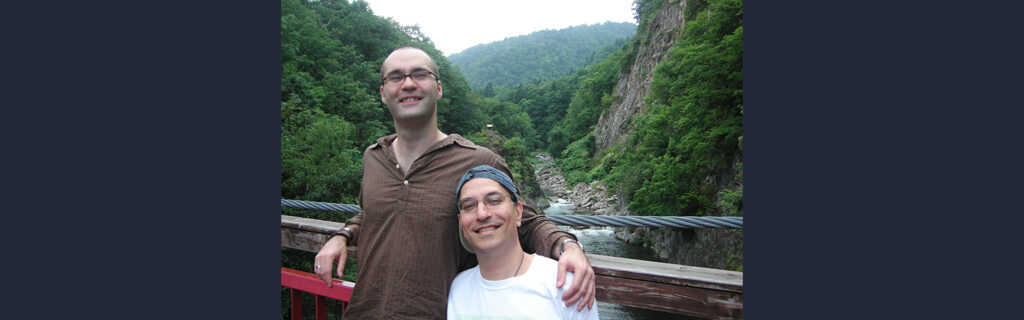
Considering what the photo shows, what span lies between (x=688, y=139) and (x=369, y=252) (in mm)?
11312

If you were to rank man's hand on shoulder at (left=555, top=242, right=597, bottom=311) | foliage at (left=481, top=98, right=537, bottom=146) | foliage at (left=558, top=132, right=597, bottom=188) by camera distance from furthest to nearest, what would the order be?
foliage at (left=481, top=98, right=537, bottom=146)
foliage at (left=558, top=132, right=597, bottom=188)
man's hand on shoulder at (left=555, top=242, right=597, bottom=311)

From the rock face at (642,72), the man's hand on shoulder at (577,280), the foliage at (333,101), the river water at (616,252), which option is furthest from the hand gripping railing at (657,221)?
the rock face at (642,72)

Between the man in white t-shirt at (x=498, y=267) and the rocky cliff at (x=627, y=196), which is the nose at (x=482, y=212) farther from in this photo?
the rocky cliff at (x=627, y=196)

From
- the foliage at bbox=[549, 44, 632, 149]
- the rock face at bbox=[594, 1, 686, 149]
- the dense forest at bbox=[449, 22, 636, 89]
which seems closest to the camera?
the rock face at bbox=[594, 1, 686, 149]

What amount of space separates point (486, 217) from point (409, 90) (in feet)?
1.63

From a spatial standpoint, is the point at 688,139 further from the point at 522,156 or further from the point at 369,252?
the point at 522,156

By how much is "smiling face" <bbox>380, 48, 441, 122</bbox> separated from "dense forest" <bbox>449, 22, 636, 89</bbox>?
3376 inches

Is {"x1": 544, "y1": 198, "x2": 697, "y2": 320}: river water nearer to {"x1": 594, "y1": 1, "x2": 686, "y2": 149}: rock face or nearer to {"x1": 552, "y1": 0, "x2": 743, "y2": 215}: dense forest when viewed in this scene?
{"x1": 552, "y1": 0, "x2": 743, "y2": 215}: dense forest

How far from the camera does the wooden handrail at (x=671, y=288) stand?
1.49m

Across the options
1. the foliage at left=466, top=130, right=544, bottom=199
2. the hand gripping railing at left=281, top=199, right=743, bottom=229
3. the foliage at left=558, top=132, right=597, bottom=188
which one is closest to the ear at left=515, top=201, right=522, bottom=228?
the hand gripping railing at left=281, top=199, right=743, bottom=229

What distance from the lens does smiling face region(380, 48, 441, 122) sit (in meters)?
1.56

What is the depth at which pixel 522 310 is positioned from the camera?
1.33m

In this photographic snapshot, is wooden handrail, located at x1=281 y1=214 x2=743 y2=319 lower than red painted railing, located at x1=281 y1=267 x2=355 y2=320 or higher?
higher

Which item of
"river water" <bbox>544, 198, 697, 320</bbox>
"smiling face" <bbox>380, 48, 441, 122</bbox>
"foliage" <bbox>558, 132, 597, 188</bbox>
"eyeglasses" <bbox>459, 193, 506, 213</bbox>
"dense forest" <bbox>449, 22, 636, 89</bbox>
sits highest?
"dense forest" <bbox>449, 22, 636, 89</bbox>
